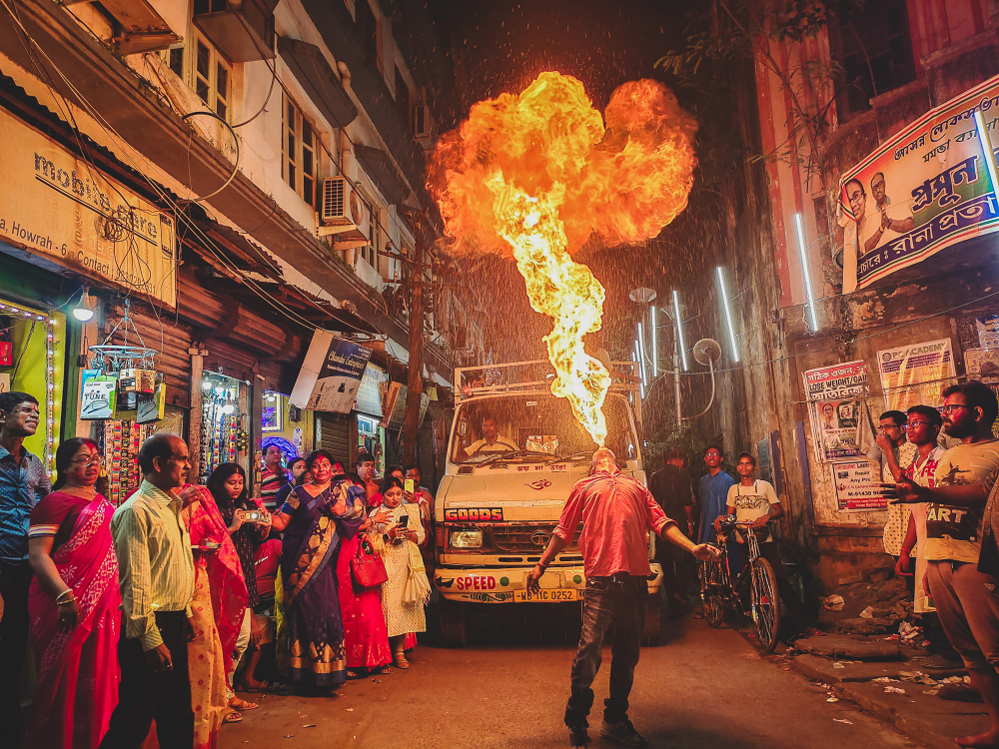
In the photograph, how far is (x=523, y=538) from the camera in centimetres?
694

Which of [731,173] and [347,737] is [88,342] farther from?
[731,173]

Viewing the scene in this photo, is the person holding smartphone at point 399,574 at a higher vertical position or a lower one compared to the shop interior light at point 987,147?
lower

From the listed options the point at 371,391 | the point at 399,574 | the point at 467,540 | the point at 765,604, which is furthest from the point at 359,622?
the point at 371,391

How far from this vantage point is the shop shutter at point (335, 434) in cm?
1380

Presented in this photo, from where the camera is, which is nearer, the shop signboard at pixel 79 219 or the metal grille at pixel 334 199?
the shop signboard at pixel 79 219

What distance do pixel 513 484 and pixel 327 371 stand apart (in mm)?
5682

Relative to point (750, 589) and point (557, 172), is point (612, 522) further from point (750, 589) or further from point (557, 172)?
point (557, 172)

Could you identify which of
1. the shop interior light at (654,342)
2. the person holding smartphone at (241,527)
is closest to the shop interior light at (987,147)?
the person holding smartphone at (241,527)

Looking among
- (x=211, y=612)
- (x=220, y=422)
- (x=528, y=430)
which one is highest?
(x=220, y=422)

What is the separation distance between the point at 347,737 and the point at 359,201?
11976 mm

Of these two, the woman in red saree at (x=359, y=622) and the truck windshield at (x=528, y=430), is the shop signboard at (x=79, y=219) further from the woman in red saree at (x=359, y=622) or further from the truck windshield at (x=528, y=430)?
A: the truck windshield at (x=528, y=430)

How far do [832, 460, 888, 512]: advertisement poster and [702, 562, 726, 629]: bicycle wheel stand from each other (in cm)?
236

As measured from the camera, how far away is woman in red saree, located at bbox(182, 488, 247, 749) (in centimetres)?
388

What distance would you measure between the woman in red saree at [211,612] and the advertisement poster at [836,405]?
7697 millimetres
